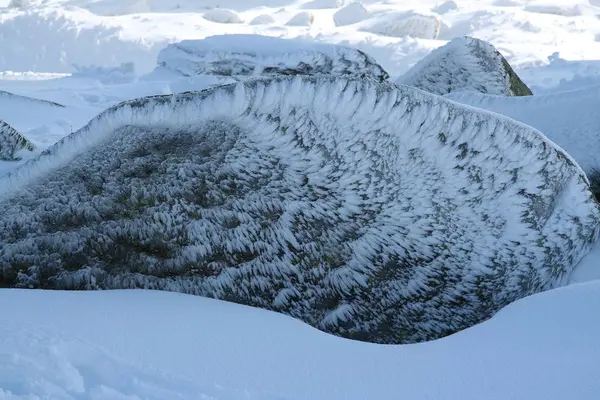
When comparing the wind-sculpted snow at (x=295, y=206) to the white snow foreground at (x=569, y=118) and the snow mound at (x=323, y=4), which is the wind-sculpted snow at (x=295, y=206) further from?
the snow mound at (x=323, y=4)

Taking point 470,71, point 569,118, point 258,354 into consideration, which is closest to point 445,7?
point 470,71

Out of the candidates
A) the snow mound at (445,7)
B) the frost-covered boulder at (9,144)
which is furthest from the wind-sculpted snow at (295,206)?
the snow mound at (445,7)

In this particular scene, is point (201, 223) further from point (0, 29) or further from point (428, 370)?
point (0, 29)

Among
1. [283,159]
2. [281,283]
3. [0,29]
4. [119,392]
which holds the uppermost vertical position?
[283,159]

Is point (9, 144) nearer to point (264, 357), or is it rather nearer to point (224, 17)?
point (264, 357)

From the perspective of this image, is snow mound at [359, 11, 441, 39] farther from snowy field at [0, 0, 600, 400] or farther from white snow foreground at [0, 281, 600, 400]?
white snow foreground at [0, 281, 600, 400]

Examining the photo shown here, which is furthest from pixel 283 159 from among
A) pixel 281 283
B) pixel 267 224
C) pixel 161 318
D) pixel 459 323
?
pixel 459 323
